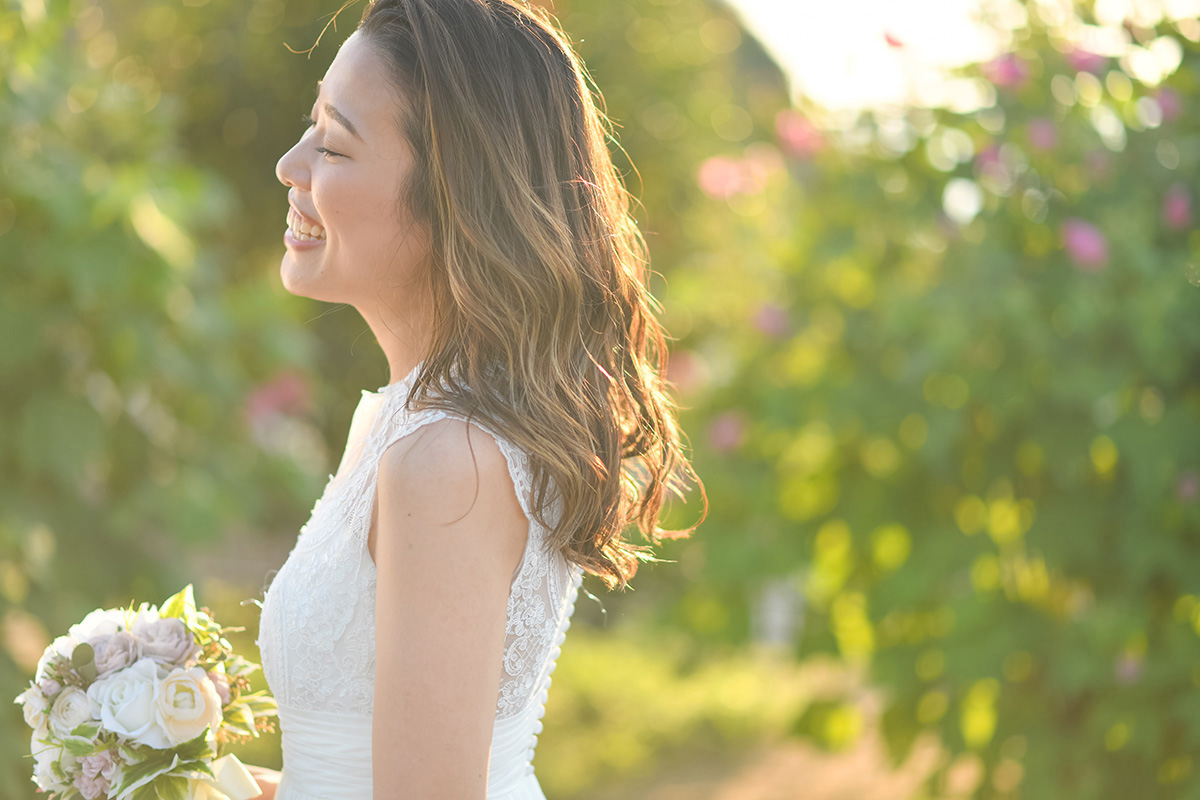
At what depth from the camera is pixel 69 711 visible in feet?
4.99

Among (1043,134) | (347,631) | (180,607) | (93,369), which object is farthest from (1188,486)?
(93,369)

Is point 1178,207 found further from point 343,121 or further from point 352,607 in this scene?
point 352,607

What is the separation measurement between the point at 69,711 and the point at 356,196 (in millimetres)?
780

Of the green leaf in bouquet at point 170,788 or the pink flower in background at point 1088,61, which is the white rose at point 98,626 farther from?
the pink flower in background at point 1088,61

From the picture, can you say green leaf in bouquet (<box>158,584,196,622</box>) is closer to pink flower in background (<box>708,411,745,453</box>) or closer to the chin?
the chin

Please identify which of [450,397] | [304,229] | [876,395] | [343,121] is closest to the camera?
[450,397]

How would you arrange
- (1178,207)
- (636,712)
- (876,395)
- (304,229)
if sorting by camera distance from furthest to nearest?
(636,712), (876,395), (1178,207), (304,229)

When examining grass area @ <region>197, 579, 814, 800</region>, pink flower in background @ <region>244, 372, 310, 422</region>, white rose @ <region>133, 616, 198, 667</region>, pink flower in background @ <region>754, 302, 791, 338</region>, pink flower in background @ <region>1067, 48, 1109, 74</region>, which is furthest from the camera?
grass area @ <region>197, 579, 814, 800</region>

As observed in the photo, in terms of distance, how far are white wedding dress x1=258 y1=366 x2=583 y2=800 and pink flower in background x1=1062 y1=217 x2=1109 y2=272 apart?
7.85ft

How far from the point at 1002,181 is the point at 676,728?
4740 mm

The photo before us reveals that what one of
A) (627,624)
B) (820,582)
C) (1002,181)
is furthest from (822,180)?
(627,624)

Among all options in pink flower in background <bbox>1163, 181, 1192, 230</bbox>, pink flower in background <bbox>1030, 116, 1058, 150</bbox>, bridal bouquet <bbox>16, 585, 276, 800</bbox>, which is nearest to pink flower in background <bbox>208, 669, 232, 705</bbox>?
bridal bouquet <bbox>16, 585, 276, 800</bbox>

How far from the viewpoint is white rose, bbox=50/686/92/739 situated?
59.2 inches

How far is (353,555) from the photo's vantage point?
1446 mm
